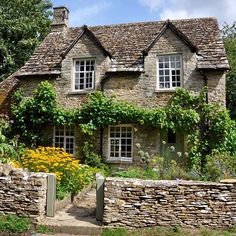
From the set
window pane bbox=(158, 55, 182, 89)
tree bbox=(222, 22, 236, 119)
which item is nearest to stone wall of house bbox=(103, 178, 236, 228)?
window pane bbox=(158, 55, 182, 89)

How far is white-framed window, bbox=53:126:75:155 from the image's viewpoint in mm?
18672

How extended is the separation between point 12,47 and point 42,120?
1592 centimetres

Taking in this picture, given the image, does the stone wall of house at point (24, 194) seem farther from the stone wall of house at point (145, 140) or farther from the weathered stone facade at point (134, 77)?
the weathered stone facade at point (134, 77)

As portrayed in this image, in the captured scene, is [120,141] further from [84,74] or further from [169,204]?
[169,204]

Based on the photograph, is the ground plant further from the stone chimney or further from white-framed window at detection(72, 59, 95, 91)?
the stone chimney

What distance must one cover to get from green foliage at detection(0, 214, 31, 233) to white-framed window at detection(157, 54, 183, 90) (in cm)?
1125

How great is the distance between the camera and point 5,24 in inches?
1194

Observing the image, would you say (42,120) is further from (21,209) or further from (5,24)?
(5,24)

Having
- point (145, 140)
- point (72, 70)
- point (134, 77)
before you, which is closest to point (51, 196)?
point (145, 140)

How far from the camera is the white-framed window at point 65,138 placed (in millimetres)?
18672

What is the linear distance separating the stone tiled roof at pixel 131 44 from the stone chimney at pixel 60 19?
14.9 inches

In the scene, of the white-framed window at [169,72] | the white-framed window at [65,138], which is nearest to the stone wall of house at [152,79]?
the white-framed window at [169,72]

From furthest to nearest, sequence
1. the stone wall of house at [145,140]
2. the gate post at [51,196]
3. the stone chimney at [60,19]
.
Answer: the stone chimney at [60,19]
the stone wall of house at [145,140]
the gate post at [51,196]

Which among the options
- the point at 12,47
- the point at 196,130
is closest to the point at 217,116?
the point at 196,130
